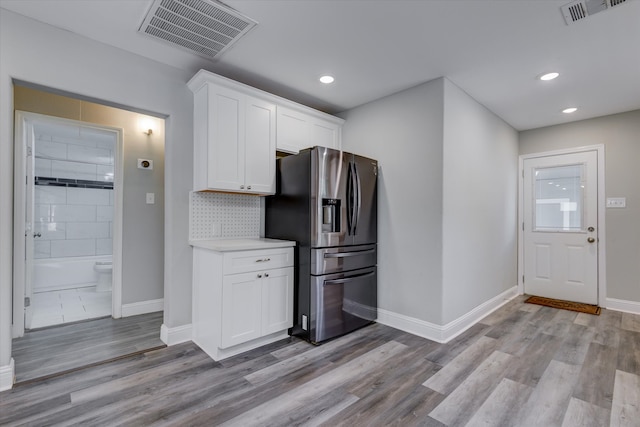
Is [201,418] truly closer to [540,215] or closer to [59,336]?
[59,336]

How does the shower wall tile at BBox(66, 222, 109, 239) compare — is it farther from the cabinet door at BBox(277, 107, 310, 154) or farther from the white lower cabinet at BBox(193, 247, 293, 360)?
the cabinet door at BBox(277, 107, 310, 154)

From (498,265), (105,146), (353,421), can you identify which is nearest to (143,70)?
(353,421)

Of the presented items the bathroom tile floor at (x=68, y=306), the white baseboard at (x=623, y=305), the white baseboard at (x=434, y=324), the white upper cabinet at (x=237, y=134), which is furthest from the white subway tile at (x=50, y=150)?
the white baseboard at (x=623, y=305)

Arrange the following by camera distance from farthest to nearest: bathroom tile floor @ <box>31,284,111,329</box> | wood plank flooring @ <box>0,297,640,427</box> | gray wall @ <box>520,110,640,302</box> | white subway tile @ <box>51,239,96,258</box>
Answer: white subway tile @ <box>51,239,96,258</box>, gray wall @ <box>520,110,640,302</box>, bathroom tile floor @ <box>31,284,111,329</box>, wood plank flooring @ <box>0,297,640,427</box>

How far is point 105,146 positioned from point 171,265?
13.6 feet

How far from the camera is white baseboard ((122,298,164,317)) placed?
3.41 metres

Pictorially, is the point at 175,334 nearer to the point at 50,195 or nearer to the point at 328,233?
the point at 328,233

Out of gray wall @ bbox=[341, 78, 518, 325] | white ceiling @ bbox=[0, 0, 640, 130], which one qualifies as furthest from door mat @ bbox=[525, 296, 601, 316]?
white ceiling @ bbox=[0, 0, 640, 130]

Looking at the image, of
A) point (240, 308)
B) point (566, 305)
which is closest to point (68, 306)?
point (240, 308)

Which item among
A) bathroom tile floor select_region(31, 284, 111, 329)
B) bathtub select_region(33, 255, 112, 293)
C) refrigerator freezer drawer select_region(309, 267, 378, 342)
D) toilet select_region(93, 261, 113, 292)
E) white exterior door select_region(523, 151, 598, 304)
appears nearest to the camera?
refrigerator freezer drawer select_region(309, 267, 378, 342)

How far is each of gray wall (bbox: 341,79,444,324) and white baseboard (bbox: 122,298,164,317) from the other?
8.59 feet

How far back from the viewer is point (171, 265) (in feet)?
8.86

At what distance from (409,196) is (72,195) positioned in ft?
18.6

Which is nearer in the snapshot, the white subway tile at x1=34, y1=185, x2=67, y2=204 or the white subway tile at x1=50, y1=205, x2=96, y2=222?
the white subway tile at x1=34, y1=185, x2=67, y2=204
